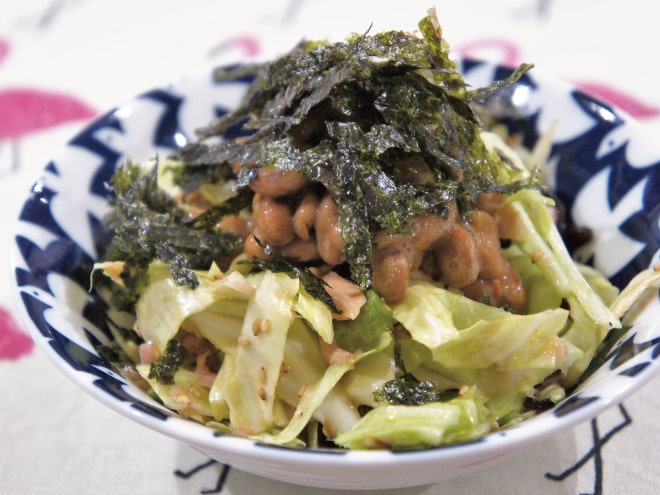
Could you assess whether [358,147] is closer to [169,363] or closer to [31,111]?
[169,363]

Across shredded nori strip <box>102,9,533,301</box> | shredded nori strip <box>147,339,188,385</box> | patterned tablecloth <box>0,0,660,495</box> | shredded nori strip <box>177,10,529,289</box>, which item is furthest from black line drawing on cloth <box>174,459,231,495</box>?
shredded nori strip <box>177,10,529,289</box>

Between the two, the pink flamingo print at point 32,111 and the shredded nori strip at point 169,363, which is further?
the pink flamingo print at point 32,111

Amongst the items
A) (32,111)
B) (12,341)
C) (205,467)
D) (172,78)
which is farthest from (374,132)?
(32,111)

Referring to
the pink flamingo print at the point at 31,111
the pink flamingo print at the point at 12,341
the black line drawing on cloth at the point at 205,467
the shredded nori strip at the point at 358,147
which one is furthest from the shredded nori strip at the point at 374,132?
the pink flamingo print at the point at 31,111

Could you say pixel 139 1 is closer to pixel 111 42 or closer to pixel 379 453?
pixel 111 42

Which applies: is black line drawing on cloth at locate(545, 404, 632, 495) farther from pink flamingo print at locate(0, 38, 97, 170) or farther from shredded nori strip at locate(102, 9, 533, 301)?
pink flamingo print at locate(0, 38, 97, 170)

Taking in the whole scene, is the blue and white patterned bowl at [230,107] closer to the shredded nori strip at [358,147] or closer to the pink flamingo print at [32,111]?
the shredded nori strip at [358,147]

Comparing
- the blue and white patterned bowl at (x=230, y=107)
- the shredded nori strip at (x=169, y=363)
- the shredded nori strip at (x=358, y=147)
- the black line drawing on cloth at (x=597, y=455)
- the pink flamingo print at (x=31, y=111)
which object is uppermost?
the shredded nori strip at (x=358, y=147)
